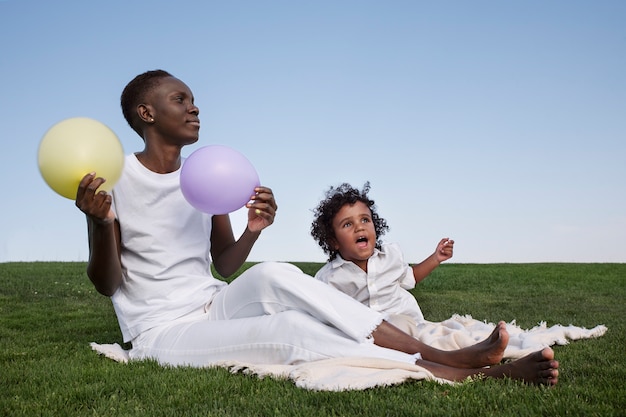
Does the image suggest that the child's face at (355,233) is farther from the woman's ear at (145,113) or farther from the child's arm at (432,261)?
the woman's ear at (145,113)

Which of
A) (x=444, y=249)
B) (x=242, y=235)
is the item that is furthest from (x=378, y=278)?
(x=242, y=235)

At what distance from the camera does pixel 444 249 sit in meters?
5.62

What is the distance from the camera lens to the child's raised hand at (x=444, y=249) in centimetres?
557

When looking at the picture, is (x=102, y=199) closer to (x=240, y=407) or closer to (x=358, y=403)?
(x=240, y=407)

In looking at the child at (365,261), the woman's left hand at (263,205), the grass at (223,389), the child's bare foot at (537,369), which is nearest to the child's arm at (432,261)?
the child at (365,261)

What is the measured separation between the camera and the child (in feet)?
17.3

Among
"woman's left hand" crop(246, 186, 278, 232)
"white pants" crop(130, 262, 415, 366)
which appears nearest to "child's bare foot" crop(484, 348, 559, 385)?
"white pants" crop(130, 262, 415, 366)

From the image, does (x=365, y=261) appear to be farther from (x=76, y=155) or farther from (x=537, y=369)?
(x=76, y=155)

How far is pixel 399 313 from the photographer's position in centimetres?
545

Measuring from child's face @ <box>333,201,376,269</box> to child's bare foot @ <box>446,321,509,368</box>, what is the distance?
1901 mm

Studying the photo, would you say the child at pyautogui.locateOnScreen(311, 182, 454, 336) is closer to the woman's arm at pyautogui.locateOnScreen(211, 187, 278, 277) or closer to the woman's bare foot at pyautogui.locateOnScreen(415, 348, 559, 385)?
the woman's arm at pyautogui.locateOnScreen(211, 187, 278, 277)

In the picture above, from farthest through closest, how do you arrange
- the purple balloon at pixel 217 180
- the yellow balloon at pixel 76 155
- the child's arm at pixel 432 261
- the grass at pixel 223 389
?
the child's arm at pixel 432 261 < the purple balloon at pixel 217 180 < the yellow balloon at pixel 76 155 < the grass at pixel 223 389

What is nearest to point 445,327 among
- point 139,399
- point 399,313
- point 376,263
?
point 399,313

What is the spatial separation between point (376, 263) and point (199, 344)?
6.52 feet
